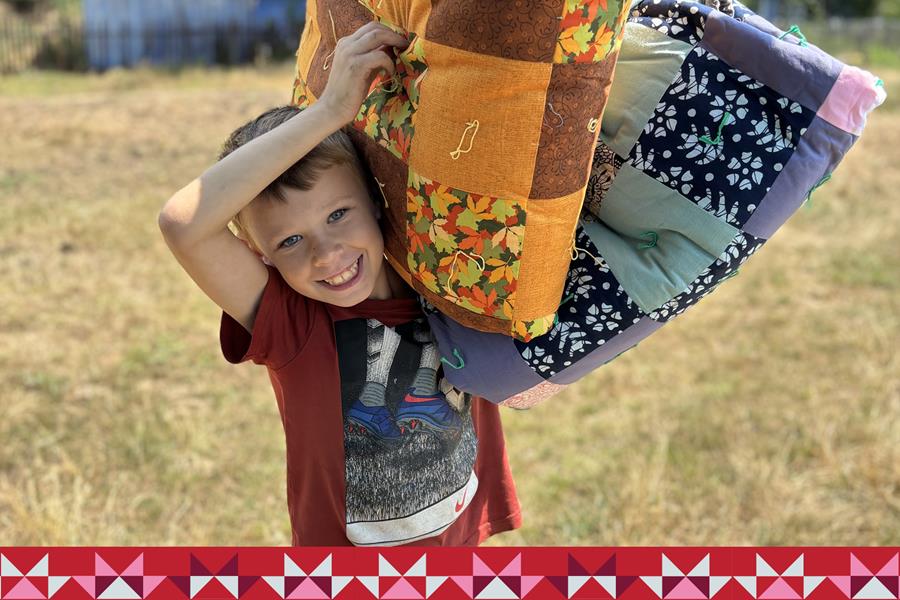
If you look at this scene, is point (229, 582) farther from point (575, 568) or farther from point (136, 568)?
point (575, 568)

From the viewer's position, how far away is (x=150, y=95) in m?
11.3

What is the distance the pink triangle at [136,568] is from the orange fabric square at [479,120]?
104cm

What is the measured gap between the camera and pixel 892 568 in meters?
1.98

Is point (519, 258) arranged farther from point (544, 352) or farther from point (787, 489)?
point (787, 489)

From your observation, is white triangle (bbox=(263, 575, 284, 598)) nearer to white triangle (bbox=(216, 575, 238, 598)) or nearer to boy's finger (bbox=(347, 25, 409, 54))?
white triangle (bbox=(216, 575, 238, 598))

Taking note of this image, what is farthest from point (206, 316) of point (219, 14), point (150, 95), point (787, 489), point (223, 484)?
point (219, 14)

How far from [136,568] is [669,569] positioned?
45.3 inches

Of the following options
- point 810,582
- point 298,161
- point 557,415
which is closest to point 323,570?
point 298,161

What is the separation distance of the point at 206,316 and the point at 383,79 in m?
3.77

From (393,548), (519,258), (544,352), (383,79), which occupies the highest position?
(383,79)

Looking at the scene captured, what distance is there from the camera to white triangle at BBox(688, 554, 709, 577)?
199cm

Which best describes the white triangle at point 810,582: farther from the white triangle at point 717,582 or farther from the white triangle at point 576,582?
the white triangle at point 576,582

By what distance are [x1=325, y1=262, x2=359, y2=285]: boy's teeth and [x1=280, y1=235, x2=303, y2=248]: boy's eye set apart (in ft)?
0.31

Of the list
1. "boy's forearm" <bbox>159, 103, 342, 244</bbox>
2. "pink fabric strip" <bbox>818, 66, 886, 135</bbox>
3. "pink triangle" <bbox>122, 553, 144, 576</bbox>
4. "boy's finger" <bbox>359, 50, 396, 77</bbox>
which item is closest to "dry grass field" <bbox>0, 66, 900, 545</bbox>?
"pink triangle" <bbox>122, 553, 144, 576</bbox>
